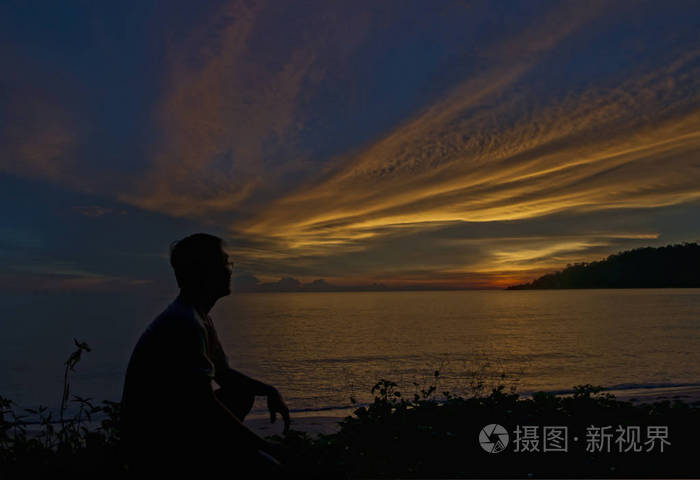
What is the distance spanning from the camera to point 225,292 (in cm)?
308

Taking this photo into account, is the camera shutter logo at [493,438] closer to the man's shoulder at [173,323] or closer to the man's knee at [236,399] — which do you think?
the man's knee at [236,399]

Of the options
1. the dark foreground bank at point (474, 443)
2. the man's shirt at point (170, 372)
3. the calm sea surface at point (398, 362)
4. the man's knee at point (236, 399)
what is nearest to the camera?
the man's shirt at point (170, 372)

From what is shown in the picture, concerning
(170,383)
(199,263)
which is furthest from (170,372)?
(199,263)

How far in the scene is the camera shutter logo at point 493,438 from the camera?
667 centimetres

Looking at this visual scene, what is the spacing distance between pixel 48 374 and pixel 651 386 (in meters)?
26.8

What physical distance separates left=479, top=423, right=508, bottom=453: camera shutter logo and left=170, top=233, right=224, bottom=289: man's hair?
5297mm

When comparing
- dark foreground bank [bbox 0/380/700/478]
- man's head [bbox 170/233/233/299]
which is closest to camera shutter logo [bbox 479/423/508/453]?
dark foreground bank [bbox 0/380/700/478]

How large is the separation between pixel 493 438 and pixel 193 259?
569 cm

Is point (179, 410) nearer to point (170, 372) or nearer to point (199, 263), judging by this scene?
point (170, 372)

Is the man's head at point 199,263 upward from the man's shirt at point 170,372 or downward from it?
upward

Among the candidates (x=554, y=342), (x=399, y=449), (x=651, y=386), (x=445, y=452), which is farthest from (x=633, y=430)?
(x=554, y=342)

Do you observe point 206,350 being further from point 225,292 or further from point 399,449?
point 399,449

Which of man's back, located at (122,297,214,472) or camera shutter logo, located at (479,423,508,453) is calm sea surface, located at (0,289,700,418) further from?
man's back, located at (122,297,214,472)

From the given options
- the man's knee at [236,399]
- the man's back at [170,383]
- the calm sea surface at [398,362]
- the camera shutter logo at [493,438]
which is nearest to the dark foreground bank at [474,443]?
the camera shutter logo at [493,438]
